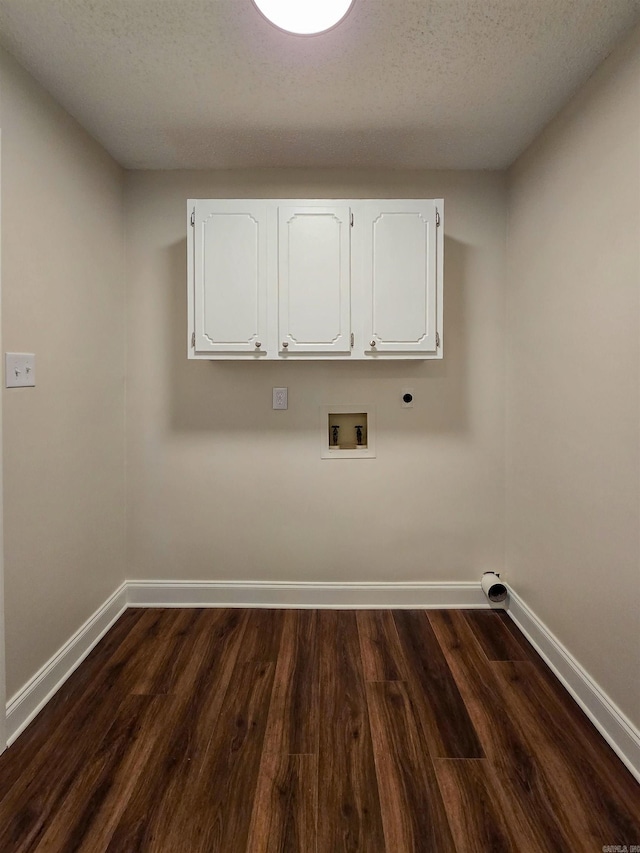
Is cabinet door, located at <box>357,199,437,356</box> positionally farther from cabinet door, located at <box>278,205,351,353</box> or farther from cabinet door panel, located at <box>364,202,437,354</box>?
cabinet door, located at <box>278,205,351,353</box>

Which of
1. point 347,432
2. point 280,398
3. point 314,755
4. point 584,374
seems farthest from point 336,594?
point 584,374

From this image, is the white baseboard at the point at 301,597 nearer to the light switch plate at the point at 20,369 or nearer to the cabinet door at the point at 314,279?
the light switch plate at the point at 20,369

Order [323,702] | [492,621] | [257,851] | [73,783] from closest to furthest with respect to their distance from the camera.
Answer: [257,851], [73,783], [323,702], [492,621]

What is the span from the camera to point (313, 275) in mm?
2240

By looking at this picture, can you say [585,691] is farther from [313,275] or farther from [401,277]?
[313,275]

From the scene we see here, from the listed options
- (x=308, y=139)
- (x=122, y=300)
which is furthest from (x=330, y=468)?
(x=308, y=139)

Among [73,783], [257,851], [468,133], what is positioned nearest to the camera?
[257,851]

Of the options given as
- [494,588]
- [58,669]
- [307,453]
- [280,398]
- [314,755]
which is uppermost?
[280,398]

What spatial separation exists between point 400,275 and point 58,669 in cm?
237

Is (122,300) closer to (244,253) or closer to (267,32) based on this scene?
(244,253)

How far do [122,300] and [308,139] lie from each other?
1302mm

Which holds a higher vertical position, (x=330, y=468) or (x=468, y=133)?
(x=468, y=133)

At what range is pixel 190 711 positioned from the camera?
1.77m

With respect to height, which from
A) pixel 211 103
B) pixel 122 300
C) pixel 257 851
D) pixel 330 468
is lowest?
pixel 257 851
